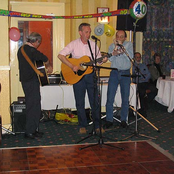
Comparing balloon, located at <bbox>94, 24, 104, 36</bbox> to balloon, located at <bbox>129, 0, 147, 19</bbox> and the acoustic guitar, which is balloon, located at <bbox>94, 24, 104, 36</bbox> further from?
the acoustic guitar

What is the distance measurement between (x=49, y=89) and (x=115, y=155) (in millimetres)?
1972

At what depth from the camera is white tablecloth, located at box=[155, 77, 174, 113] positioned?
6773mm

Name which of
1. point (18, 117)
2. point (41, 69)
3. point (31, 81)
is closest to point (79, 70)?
point (41, 69)

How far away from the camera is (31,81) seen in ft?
14.8

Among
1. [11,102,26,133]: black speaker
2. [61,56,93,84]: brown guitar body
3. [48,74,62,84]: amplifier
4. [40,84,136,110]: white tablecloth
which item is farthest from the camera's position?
[48,74,62,84]: amplifier

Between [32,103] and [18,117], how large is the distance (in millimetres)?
448

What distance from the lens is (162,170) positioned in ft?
11.2

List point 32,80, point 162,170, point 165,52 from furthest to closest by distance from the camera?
point 165,52 < point 32,80 < point 162,170

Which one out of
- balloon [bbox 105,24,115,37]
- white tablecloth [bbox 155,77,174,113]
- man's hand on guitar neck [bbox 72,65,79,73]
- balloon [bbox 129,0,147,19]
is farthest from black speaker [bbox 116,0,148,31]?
white tablecloth [bbox 155,77,174,113]

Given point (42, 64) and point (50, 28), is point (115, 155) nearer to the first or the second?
point (42, 64)

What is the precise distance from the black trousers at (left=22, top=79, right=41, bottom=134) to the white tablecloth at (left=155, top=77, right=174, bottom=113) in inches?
128

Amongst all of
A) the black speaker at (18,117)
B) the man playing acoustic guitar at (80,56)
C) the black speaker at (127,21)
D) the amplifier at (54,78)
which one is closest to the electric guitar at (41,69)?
the man playing acoustic guitar at (80,56)

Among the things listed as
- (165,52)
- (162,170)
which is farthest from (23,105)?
(165,52)

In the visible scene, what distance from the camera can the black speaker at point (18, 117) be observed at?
15.9ft
